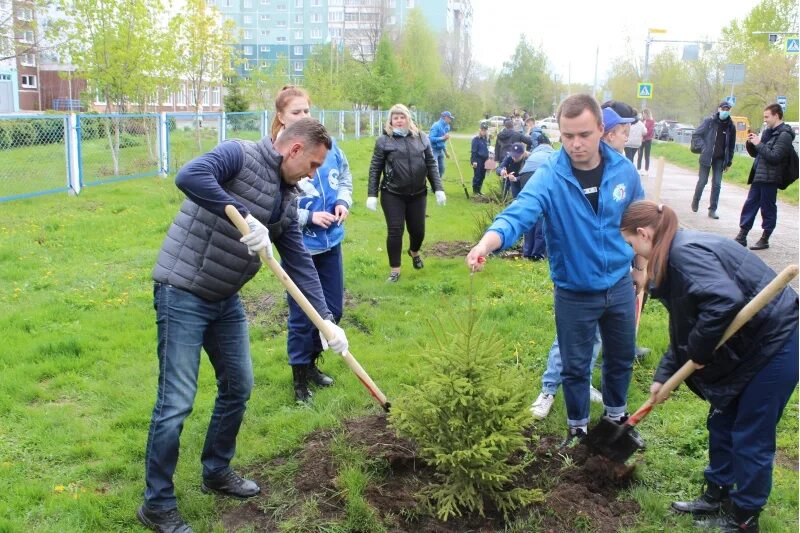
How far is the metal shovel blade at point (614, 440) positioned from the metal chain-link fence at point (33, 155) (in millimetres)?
12667

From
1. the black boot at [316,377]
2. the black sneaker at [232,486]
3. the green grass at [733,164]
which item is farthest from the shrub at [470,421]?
the green grass at [733,164]

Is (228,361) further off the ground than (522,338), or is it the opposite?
→ (228,361)

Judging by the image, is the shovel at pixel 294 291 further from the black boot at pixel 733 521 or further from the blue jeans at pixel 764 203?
the blue jeans at pixel 764 203

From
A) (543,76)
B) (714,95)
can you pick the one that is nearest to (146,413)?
(714,95)

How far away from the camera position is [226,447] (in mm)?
3734

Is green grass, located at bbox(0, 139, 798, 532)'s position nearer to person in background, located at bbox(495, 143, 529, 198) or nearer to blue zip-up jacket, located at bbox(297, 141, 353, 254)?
blue zip-up jacket, located at bbox(297, 141, 353, 254)

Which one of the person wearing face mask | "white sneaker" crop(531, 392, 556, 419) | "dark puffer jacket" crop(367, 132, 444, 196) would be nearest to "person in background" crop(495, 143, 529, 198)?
"dark puffer jacket" crop(367, 132, 444, 196)

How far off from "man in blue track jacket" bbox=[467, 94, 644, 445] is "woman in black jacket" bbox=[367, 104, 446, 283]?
428 centimetres

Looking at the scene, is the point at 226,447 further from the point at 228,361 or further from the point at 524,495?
the point at 524,495

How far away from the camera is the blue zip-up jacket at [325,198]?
5180 millimetres

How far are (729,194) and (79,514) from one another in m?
17.9

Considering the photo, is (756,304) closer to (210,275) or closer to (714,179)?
(210,275)

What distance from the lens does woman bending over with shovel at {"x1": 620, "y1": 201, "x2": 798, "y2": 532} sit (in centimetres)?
307

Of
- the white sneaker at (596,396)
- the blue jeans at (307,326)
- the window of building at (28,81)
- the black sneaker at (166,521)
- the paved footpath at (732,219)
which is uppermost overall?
the window of building at (28,81)
